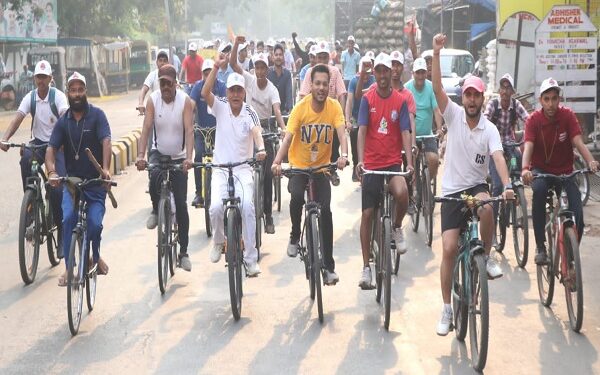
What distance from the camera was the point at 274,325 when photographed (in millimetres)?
7945

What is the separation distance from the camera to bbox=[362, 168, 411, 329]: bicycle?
770 centimetres

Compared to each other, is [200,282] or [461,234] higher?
[461,234]

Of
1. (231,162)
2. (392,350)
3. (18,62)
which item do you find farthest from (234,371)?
(18,62)

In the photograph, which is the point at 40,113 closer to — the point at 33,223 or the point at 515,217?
the point at 33,223

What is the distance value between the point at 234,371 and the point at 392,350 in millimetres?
1134

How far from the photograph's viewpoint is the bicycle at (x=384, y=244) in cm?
770

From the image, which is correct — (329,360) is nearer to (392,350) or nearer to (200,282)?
(392,350)

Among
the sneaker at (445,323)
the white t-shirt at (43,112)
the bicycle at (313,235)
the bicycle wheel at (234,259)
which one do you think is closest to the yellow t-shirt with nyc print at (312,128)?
the bicycle at (313,235)

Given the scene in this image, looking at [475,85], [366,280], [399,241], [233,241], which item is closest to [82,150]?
[233,241]

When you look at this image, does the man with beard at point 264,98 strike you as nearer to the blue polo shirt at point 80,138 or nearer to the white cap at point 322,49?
Result: the white cap at point 322,49

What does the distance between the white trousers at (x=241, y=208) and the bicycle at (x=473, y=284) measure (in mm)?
1931

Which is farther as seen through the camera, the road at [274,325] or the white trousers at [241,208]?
the white trousers at [241,208]

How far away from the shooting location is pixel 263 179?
1173 centimetres

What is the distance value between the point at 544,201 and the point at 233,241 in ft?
8.49
